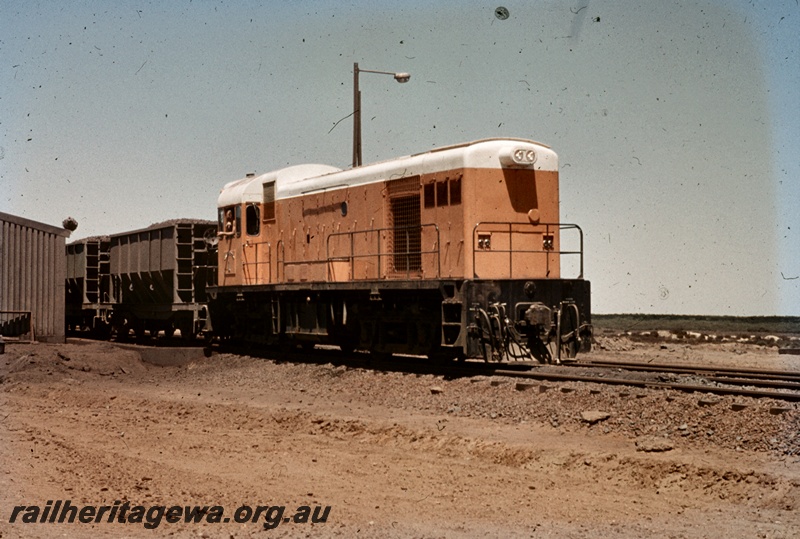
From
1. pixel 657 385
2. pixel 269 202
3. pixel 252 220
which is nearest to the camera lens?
pixel 657 385

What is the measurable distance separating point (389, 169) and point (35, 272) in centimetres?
1096

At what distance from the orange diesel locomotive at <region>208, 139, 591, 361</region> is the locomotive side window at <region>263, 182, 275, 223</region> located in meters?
0.54

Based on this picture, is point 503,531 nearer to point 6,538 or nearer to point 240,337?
point 6,538

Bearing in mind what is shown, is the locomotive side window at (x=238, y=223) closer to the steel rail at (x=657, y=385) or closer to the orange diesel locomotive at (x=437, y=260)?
the orange diesel locomotive at (x=437, y=260)

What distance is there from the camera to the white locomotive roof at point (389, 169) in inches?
593

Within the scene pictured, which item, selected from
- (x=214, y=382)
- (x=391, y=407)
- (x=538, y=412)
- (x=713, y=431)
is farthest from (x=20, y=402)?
(x=713, y=431)

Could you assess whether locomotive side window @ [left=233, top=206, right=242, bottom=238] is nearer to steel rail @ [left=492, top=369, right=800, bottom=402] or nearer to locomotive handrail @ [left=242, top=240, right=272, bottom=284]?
locomotive handrail @ [left=242, top=240, right=272, bottom=284]

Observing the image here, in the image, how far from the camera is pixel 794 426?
9367 mm

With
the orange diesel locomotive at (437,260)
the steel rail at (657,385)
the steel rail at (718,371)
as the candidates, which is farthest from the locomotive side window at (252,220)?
the steel rail at (718,371)

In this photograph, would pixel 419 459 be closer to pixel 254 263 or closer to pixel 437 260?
pixel 437 260

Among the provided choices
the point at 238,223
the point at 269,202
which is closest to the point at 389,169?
the point at 269,202

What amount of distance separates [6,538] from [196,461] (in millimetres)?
3032

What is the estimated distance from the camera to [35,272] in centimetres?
2234

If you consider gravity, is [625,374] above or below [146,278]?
below
